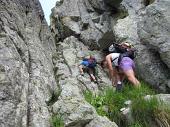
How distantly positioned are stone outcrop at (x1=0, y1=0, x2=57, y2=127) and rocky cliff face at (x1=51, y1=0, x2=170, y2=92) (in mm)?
3859

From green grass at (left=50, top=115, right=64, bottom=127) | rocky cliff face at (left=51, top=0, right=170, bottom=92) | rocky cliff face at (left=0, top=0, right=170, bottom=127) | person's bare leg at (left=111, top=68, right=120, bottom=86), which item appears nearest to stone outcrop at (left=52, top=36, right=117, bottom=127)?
rocky cliff face at (left=0, top=0, right=170, bottom=127)

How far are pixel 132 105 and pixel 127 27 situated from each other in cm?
705

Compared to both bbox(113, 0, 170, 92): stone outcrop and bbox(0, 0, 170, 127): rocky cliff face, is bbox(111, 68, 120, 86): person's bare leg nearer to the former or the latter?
bbox(0, 0, 170, 127): rocky cliff face

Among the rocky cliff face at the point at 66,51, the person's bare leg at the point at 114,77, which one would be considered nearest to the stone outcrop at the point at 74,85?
the rocky cliff face at the point at 66,51

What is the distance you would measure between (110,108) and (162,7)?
186 inches

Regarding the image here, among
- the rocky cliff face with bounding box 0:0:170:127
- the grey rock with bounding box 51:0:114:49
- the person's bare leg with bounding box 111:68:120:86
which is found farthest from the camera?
the grey rock with bounding box 51:0:114:49

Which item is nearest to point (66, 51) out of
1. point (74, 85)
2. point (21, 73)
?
point (74, 85)

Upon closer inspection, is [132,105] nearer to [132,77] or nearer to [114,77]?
[132,77]

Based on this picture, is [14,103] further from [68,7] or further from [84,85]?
[68,7]

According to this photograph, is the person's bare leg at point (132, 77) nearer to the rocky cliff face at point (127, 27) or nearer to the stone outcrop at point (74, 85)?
the rocky cliff face at point (127, 27)

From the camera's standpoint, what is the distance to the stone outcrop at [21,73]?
387 inches

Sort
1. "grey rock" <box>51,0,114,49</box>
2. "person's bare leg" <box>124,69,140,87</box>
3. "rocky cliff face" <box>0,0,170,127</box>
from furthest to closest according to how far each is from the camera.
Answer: "grey rock" <box>51,0,114,49</box>, "person's bare leg" <box>124,69,140,87</box>, "rocky cliff face" <box>0,0,170,127</box>

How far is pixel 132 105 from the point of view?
1184 cm

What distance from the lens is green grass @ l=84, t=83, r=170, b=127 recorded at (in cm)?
1139
